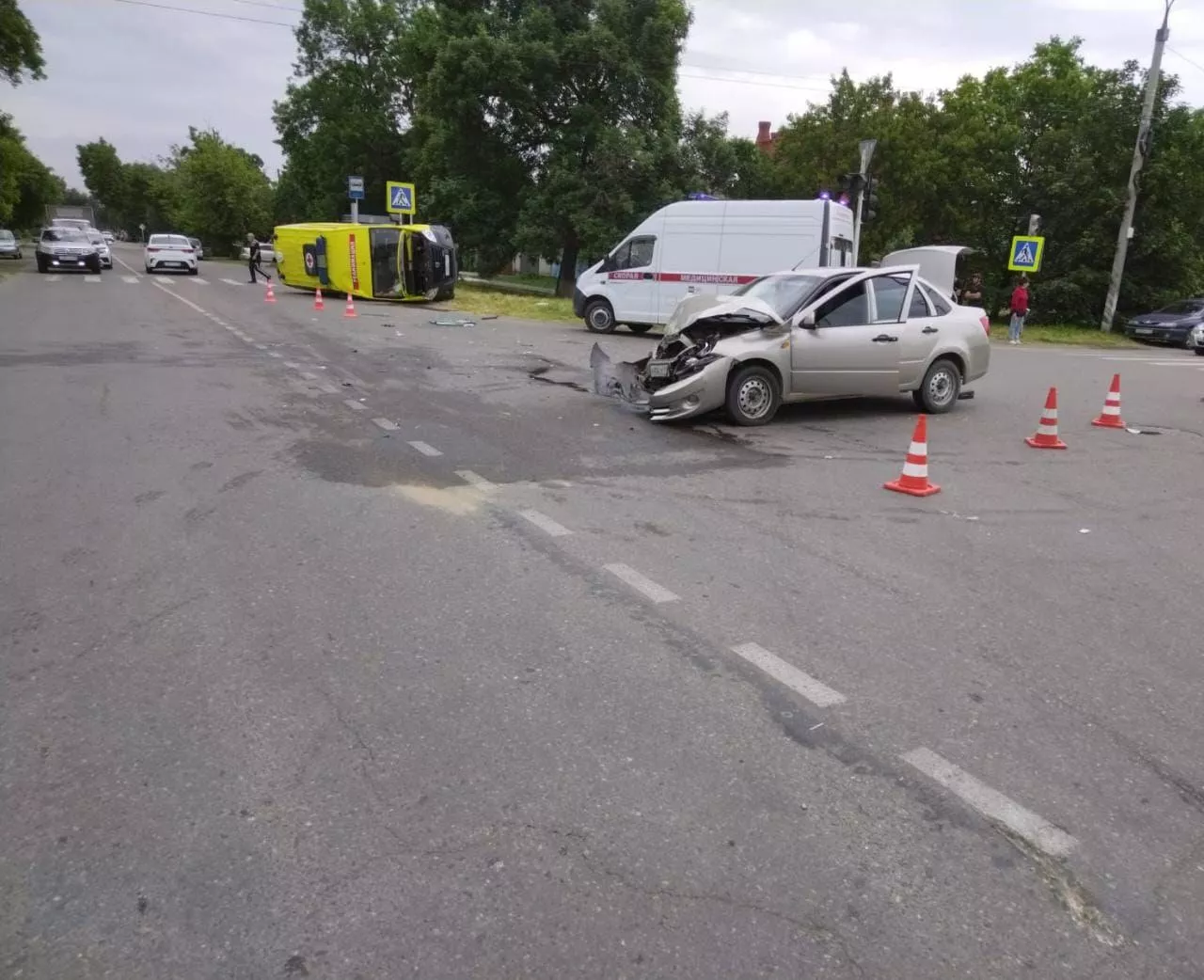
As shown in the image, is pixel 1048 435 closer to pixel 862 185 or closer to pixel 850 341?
pixel 850 341

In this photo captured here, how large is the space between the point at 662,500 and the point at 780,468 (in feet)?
5.63

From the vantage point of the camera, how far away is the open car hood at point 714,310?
9820mm

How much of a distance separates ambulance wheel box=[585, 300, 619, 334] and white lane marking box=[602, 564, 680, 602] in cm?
1599

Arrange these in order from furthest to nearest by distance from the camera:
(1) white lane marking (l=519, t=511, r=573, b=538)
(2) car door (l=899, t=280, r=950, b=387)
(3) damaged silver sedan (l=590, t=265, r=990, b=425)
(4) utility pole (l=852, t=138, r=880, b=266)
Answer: (4) utility pole (l=852, t=138, r=880, b=266) → (2) car door (l=899, t=280, r=950, b=387) → (3) damaged silver sedan (l=590, t=265, r=990, b=425) → (1) white lane marking (l=519, t=511, r=573, b=538)

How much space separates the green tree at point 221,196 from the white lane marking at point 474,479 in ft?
178

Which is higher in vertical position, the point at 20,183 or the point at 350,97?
the point at 350,97

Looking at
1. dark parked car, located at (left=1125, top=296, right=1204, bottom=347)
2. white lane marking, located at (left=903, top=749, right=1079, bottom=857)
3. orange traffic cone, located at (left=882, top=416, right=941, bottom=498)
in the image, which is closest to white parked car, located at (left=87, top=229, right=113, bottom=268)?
orange traffic cone, located at (left=882, top=416, right=941, bottom=498)

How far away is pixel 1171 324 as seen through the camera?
87.0 feet

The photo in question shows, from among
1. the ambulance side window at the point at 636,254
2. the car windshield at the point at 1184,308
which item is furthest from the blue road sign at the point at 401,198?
the car windshield at the point at 1184,308

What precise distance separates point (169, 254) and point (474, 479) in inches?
1321

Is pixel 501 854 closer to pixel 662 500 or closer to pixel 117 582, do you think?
pixel 117 582

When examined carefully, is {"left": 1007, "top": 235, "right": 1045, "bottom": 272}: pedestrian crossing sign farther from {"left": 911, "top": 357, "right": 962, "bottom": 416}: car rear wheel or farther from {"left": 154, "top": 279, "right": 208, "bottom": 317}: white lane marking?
{"left": 154, "top": 279, "right": 208, "bottom": 317}: white lane marking

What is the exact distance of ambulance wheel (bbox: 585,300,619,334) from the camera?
68.1 feet

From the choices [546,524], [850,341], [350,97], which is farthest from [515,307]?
[350,97]
